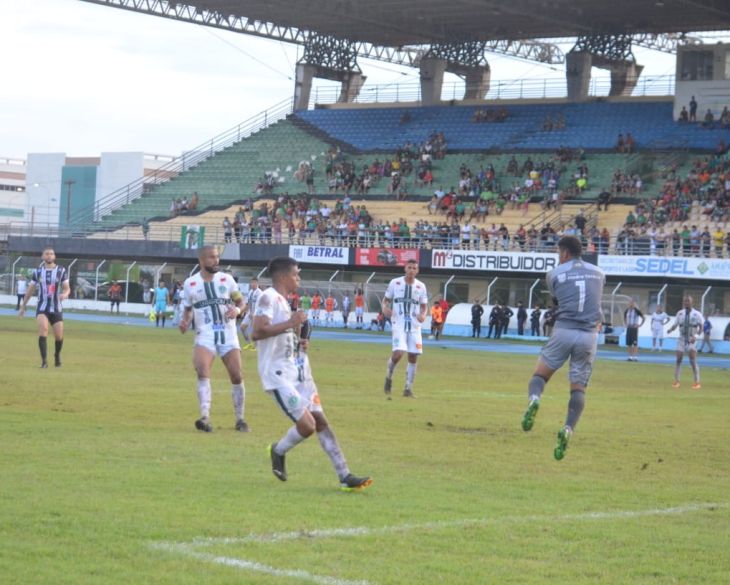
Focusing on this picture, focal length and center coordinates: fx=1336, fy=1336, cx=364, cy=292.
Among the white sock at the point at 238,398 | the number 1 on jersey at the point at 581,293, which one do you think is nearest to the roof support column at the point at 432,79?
the white sock at the point at 238,398

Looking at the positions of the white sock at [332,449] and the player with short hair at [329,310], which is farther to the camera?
the player with short hair at [329,310]

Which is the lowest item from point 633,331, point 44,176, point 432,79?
point 633,331

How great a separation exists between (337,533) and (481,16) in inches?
2400

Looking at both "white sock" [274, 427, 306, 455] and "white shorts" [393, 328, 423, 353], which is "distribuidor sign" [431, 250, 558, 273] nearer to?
"white shorts" [393, 328, 423, 353]

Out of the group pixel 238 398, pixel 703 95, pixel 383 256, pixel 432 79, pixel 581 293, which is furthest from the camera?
pixel 432 79

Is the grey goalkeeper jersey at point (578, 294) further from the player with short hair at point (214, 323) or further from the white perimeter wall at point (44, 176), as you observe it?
the white perimeter wall at point (44, 176)

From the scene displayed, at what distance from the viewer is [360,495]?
34.4ft

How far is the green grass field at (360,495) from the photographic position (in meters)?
7.91

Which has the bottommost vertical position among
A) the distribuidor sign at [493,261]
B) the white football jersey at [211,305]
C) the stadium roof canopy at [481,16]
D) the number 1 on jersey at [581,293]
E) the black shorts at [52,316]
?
the black shorts at [52,316]

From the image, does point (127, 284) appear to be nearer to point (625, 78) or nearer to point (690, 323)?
point (625, 78)

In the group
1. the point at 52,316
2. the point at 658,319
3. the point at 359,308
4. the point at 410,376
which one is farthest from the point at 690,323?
the point at 359,308

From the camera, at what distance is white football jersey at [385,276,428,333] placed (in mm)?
21812

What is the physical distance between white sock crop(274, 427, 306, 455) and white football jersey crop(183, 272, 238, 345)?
14.3ft

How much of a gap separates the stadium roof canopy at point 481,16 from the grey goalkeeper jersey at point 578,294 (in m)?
49.1
